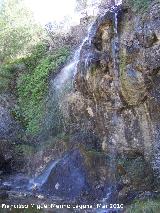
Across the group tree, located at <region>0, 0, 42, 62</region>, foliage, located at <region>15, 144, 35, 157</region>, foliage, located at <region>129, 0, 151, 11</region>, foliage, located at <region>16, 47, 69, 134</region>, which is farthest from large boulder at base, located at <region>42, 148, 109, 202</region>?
tree, located at <region>0, 0, 42, 62</region>

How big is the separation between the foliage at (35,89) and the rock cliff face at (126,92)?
2792 millimetres

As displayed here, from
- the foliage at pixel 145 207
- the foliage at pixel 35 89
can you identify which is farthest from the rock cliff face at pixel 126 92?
the foliage at pixel 35 89

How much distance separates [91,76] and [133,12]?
2784 millimetres

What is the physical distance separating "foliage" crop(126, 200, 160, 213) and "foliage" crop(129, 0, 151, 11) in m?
6.18

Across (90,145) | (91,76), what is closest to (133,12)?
(91,76)

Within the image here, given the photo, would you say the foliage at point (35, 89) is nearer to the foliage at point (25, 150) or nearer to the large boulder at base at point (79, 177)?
the foliage at point (25, 150)

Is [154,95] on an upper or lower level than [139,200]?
upper

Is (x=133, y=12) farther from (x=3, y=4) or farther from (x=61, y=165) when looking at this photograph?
(x=3, y=4)

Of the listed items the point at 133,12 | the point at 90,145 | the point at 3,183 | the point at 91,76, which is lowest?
the point at 3,183

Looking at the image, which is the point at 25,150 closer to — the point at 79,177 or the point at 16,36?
the point at 79,177

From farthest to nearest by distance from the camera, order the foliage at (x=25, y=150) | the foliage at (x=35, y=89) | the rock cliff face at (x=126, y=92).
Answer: the foliage at (x=35, y=89) → the foliage at (x=25, y=150) → the rock cliff face at (x=126, y=92)

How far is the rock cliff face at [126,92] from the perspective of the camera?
504 inches

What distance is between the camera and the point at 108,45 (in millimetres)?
14531

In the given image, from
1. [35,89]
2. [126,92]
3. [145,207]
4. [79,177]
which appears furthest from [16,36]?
[145,207]
